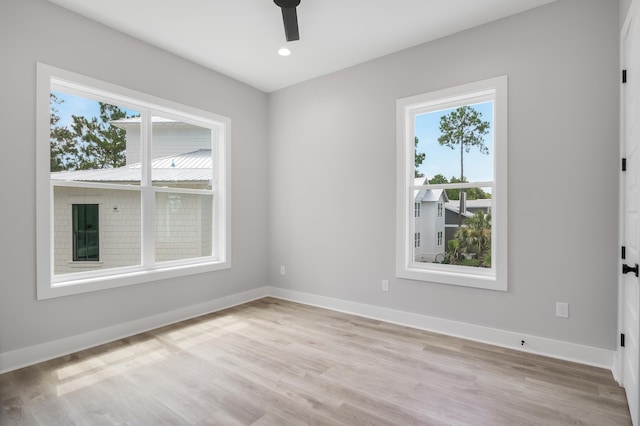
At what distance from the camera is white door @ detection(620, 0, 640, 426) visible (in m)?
1.81

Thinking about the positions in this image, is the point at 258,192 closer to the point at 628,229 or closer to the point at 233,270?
the point at 233,270

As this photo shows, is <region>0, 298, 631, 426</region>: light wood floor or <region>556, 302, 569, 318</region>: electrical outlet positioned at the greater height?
<region>556, 302, 569, 318</region>: electrical outlet

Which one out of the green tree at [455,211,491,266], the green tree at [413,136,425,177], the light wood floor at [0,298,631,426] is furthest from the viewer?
the green tree at [413,136,425,177]

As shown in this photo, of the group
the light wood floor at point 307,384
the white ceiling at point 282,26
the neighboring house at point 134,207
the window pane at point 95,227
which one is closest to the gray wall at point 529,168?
the white ceiling at point 282,26

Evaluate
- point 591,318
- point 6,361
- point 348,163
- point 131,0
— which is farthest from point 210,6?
point 591,318

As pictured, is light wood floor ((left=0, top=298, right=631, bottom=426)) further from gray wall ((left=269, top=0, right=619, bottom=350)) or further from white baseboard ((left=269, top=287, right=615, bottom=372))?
gray wall ((left=269, top=0, right=619, bottom=350))

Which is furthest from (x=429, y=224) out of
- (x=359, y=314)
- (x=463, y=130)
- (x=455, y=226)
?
(x=359, y=314)

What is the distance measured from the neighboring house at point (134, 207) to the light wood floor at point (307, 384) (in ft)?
2.90

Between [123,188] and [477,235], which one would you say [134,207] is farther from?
[477,235]

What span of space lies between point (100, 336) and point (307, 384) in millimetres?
2040

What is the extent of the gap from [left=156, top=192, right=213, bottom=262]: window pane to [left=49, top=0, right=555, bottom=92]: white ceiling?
162 cm

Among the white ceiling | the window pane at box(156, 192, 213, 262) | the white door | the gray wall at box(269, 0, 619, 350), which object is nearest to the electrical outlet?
the gray wall at box(269, 0, 619, 350)

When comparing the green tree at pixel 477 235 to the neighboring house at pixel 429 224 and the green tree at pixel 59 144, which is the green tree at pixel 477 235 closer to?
the neighboring house at pixel 429 224

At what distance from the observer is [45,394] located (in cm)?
218
